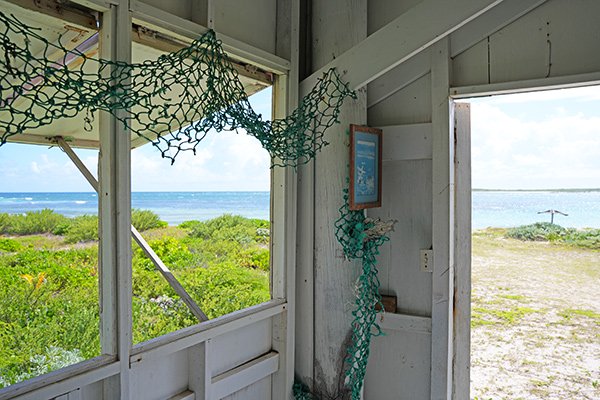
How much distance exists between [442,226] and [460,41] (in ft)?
3.10

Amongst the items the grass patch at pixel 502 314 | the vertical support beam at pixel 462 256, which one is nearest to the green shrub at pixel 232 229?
the vertical support beam at pixel 462 256

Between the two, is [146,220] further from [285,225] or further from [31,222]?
[285,225]

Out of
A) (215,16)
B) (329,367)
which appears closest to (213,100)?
(215,16)

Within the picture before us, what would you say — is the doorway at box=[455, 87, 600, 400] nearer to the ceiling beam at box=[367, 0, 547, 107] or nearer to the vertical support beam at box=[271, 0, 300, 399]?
the ceiling beam at box=[367, 0, 547, 107]

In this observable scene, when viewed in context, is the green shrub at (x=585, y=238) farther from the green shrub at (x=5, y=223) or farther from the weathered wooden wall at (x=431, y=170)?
the green shrub at (x=5, y=223)

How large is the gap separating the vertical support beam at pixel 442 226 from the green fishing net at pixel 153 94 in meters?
0.47

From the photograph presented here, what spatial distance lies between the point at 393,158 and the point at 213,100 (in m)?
1.12

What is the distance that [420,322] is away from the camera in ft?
7.74

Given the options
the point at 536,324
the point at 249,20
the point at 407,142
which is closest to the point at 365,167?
the point at 407,142

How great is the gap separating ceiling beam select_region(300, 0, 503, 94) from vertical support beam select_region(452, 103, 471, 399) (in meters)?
0.51

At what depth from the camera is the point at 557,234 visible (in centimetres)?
379

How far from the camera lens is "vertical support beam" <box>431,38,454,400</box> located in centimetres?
227

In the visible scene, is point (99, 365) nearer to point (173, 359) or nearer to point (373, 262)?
point (173, 359)

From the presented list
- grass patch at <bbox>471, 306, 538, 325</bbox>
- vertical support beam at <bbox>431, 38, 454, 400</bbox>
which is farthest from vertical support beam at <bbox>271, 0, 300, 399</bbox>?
grass patch at <bbox>471, 306, 538, 325</bbox>
